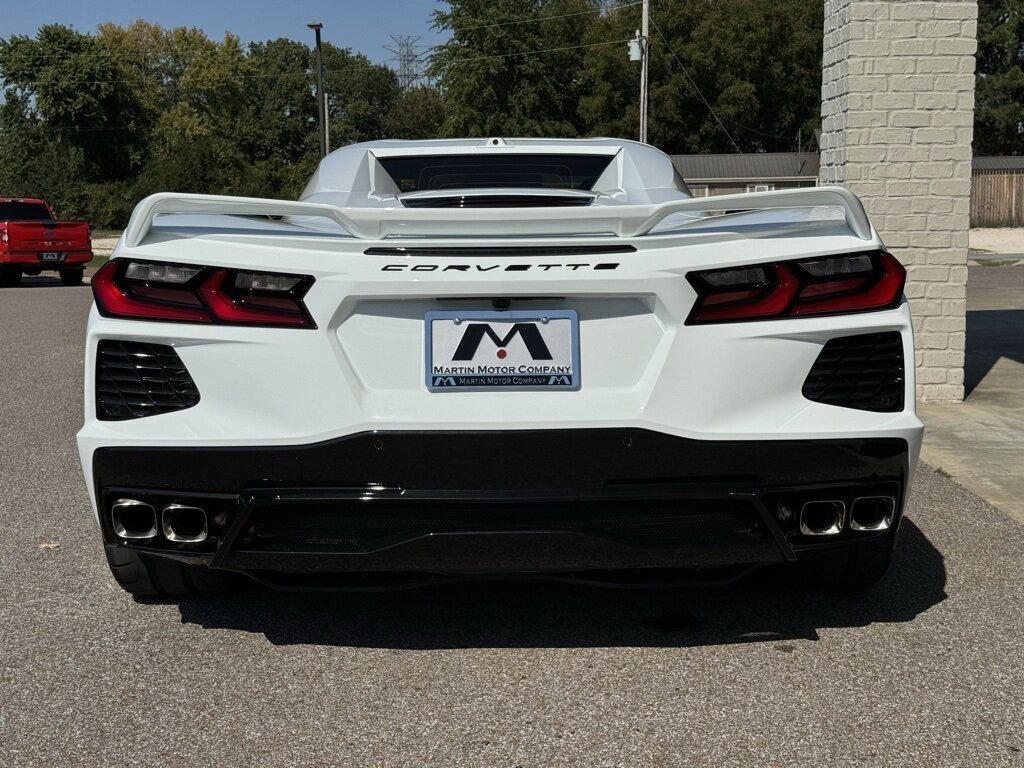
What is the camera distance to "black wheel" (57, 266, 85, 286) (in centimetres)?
2504

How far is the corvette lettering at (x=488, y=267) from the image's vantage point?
310 centimetres

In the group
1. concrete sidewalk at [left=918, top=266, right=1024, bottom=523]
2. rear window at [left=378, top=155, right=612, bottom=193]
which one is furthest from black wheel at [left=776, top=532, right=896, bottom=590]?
rear window at [left=378, top=155, right=612, bottom=193]

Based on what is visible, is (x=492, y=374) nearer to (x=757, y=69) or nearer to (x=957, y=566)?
(x=957, y=566)

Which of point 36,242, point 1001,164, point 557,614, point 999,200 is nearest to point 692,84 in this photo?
point 1001,164

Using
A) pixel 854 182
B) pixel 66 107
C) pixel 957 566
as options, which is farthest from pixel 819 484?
pixel 66 107

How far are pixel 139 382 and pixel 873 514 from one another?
6.48 ft

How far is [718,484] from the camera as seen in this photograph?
3098 millimetres

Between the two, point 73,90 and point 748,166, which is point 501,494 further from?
point 73,90

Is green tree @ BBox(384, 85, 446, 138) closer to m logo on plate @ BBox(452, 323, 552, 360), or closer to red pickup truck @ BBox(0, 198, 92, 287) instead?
red pickup truck @ BBox(0, 198, 92, 287)

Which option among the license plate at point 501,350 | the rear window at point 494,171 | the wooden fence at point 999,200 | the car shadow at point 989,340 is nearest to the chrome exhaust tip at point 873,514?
the license plate at point 501,350

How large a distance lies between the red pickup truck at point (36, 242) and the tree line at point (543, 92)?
106 feet

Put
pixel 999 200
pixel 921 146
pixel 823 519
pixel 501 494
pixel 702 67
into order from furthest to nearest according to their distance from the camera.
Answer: pixel 702 67
pixel 999 200
pixel 921 146
pixel 823 519
pixel 501 494

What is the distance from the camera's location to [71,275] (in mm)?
25391

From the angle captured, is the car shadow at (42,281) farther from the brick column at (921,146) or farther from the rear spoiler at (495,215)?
the rear spoiler at (495,215)
